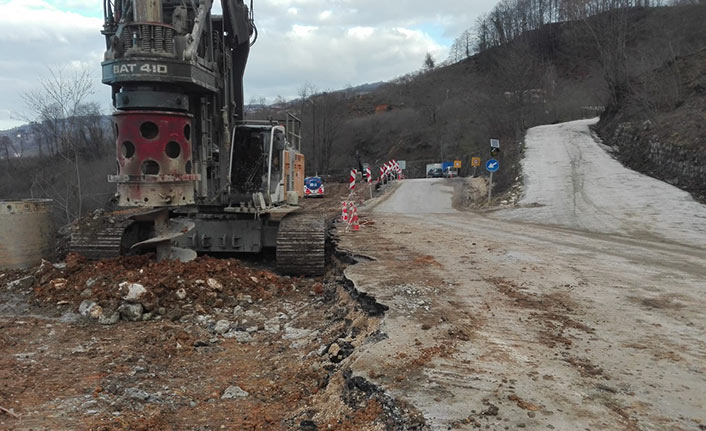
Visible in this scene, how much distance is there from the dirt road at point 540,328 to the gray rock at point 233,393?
3.27ft

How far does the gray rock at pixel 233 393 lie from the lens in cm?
407

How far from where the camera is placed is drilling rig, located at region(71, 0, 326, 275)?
600 centimetres

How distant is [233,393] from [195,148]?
155 inches

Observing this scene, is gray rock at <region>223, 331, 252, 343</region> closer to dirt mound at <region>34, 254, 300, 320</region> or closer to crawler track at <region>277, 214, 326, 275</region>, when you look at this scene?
dirt mound at <region>34, 254, 300, 320</region>

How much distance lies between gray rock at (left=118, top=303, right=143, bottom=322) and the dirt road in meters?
2.69

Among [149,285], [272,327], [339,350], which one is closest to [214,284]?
[149,285]

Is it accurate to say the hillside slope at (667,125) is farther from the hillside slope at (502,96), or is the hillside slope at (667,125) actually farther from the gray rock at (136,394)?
the gray rock at (136,394)

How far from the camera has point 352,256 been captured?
27.0 ft

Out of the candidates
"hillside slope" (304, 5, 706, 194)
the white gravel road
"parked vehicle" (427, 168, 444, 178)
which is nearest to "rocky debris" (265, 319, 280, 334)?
the white gravel road

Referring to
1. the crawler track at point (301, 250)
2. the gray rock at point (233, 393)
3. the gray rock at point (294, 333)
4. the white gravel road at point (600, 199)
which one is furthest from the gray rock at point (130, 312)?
the white gravel road at point (600, 199)

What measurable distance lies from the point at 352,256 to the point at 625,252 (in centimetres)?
511

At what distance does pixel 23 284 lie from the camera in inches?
279

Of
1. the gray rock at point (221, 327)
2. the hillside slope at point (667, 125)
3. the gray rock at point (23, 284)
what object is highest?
the hillside slope at point (667, 125)

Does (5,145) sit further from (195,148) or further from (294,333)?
(294,333)
